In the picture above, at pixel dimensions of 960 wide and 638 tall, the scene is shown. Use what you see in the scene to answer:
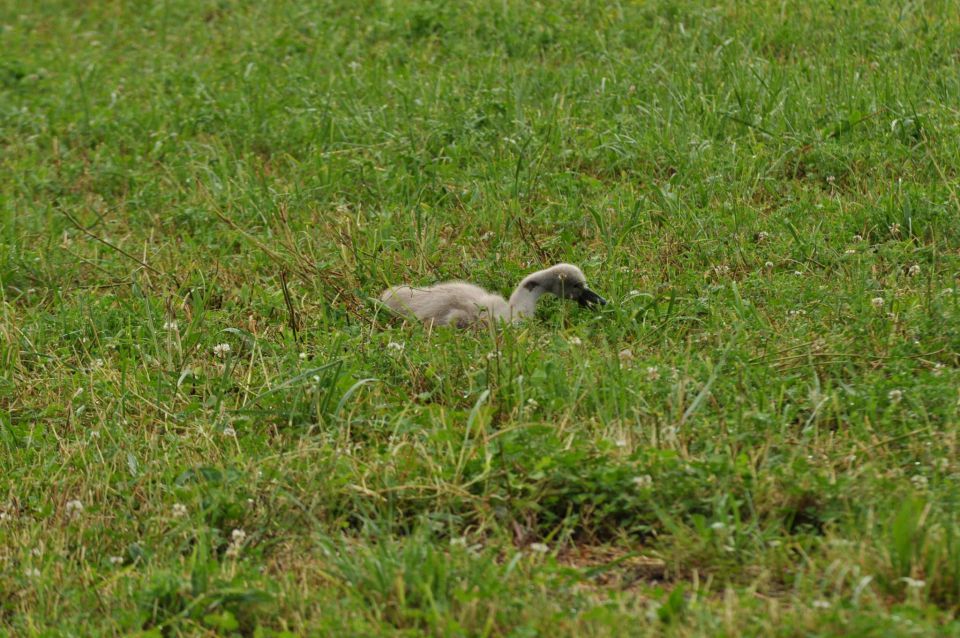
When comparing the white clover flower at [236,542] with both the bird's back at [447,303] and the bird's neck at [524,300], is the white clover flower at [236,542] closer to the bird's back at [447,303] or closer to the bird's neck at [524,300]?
the bird's back at [447,303]

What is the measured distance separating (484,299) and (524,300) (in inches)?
7.4

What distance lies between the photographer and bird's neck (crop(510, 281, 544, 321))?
19.2 feet

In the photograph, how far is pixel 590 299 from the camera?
19.2ft

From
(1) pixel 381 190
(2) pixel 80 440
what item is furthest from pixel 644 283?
(2) pixel 80 440

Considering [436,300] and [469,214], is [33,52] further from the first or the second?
[436,300]

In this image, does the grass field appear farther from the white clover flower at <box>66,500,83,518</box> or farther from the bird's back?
the bird's back

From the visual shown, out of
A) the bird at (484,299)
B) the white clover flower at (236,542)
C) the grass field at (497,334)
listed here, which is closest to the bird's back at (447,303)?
the bird at (484,299)

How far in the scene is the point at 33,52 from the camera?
10.9 meters

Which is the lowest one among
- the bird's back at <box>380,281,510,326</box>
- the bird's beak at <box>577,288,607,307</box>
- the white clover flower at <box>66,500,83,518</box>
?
the white clover flower at <box>66,500,83,518</box>

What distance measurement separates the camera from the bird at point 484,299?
5.78m

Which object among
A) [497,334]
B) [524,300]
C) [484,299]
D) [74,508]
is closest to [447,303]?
[484,299]

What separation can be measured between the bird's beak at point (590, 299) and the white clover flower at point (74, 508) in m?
2.48

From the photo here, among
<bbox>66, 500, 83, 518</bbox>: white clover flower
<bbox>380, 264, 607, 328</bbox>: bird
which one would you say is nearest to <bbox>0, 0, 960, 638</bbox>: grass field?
<bbox>66, 500, 83, 518</bbox>: white clover flower

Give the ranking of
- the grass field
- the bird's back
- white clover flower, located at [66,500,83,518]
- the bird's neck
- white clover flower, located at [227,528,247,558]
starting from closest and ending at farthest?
the grass field → white clover flower, located at [227,528,247,558] → white clover flower, located at [66,500,83,518] → the bird's back → the bird's neck
